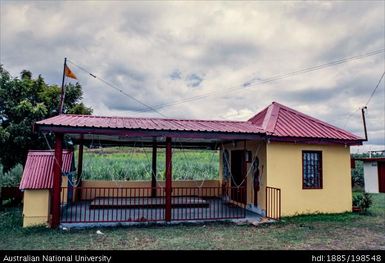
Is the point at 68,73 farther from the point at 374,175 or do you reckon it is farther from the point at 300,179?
the point at 374,175

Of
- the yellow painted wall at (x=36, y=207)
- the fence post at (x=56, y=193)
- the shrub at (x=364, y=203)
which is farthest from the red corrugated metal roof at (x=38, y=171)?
the shrub at (x=364, y=203)

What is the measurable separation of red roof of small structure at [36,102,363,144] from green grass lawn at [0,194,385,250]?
2632 millimetres

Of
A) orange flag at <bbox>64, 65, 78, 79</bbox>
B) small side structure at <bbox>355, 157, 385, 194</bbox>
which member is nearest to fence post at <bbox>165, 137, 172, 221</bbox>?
orange flag at <bbox>64, 65, 78, 79</bbox>

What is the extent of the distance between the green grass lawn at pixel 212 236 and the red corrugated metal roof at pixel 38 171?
45.7 inches

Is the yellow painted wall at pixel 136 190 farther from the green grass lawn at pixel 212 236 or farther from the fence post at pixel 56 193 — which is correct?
the fence post at pixel 56 193

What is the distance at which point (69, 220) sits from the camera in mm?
8812

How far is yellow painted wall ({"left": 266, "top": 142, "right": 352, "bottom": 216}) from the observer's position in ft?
33.1

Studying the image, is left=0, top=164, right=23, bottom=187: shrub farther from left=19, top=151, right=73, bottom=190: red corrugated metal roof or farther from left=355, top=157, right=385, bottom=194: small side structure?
left=355, top=157, right=385, bottom=194: small side structure

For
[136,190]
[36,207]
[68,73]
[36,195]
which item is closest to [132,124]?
[36,195]

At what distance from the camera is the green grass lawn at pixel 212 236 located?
677 centimetres
